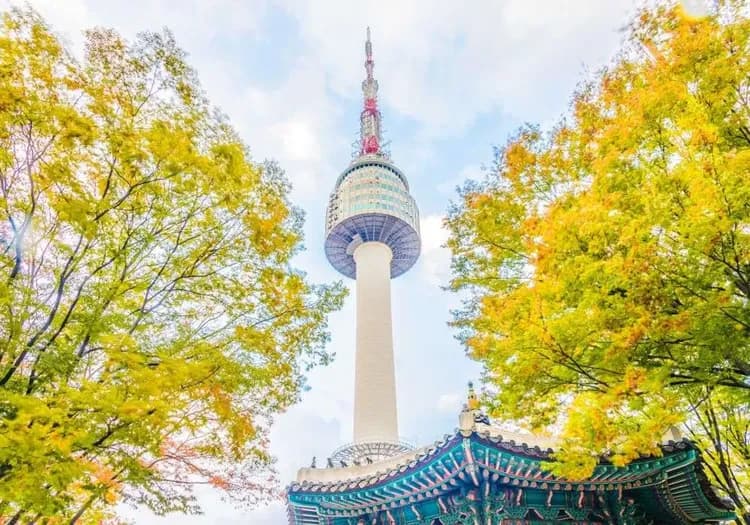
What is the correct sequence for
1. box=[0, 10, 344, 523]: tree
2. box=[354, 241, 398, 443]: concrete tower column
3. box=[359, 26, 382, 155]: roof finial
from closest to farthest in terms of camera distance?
box=[0, 10, 344, 523]: tree, box=[354, 241, 398, 443]: concrete tower column, box=[359, 26, 382, 155]: roof finial

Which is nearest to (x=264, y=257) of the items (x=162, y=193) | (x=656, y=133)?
(x=162, y=193)

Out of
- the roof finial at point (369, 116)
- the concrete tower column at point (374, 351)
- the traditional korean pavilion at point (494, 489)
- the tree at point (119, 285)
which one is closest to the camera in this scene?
the tree at point (119, 285)

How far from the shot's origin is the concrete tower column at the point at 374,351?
2927cm

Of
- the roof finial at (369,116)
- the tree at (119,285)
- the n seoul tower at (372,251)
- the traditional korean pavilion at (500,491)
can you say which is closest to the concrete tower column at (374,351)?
the n seoul tower at (372,251)

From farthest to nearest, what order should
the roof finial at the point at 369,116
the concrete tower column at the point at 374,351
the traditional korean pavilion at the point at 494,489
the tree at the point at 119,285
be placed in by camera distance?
1. the roof finial at the point at 369,116
2. the concrete tower column at the point at 374,351
3. the traditional korean pavilion at the point at 494,489
4. the tree at the point at 119,285

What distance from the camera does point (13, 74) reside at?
600cm

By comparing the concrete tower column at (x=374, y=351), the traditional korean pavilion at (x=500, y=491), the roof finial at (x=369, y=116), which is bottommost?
the traditional korean pavilion at (x=500, y=491)

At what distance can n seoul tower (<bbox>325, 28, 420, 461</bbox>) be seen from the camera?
29406 mm

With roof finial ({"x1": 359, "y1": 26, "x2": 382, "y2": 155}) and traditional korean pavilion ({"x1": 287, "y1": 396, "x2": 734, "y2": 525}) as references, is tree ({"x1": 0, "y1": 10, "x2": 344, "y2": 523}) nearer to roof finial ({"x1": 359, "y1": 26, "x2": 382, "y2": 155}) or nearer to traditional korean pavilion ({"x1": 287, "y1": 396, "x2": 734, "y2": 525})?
traditional korean pavilion ({"x1": 287, "y1": 396, "x2": 734, "y2": 525})

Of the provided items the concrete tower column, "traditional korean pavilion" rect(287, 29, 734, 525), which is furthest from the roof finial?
"traditional korean pavilion" rect(287, 29, 734, 525)

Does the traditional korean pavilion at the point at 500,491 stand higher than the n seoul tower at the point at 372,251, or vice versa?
the n seoul tower at the point at 372,251

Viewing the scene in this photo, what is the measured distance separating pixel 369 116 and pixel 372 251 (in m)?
15.0

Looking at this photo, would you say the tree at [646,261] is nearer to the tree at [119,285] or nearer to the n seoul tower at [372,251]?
the tree at [119,285]

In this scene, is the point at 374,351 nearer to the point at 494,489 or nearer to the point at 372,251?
the point at 372,251
